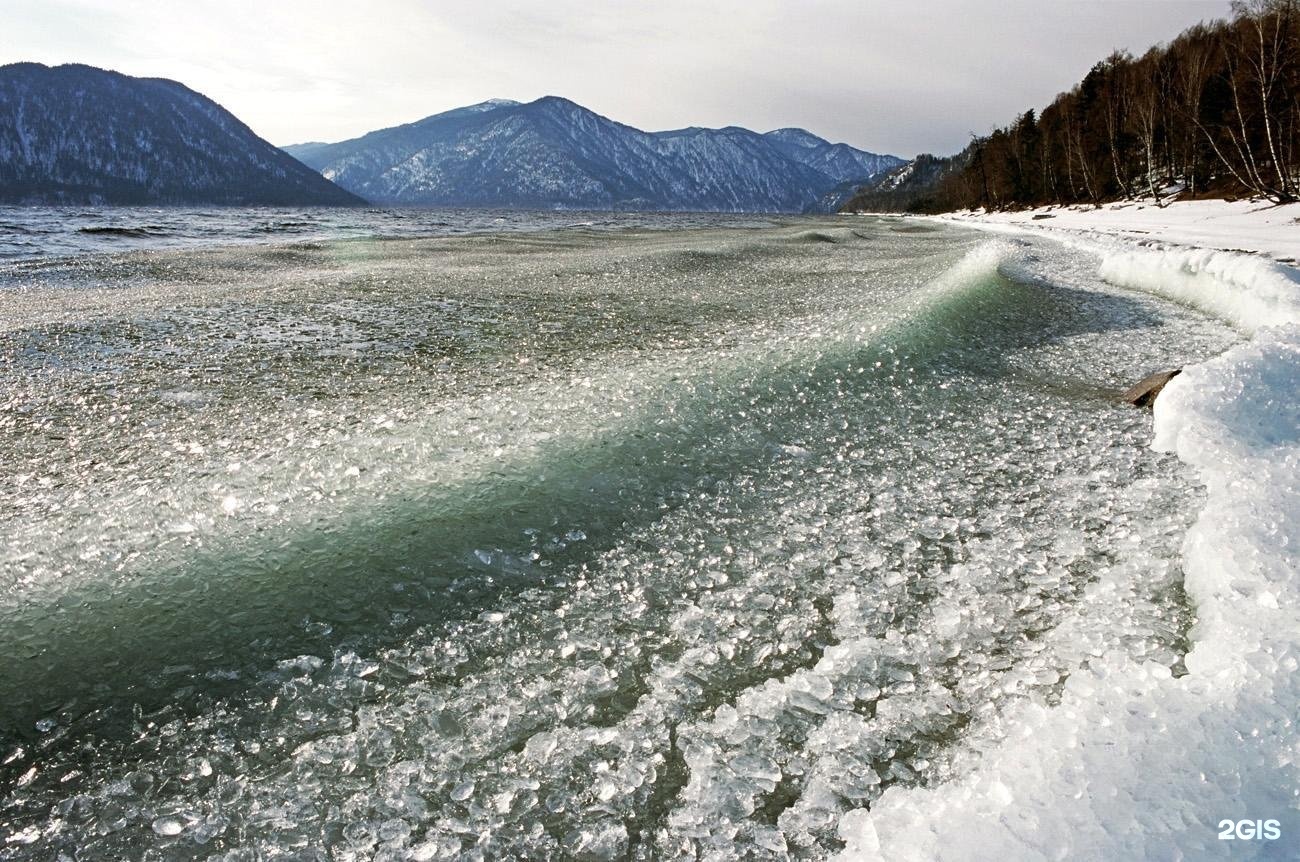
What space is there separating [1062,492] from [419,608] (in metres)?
3.63

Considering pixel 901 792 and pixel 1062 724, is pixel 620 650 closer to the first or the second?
pixel 901 792

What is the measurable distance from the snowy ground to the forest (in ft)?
5.63

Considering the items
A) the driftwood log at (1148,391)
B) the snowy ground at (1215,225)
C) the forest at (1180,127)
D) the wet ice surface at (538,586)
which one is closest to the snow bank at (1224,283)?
the driftwood log at (1148,391)

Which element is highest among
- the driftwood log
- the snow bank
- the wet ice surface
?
the snow bank

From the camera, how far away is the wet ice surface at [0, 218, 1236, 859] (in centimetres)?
202

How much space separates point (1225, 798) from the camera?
5.85ft

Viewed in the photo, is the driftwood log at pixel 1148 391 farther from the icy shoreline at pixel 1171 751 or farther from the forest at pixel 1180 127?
the forest at pixel 1180 127

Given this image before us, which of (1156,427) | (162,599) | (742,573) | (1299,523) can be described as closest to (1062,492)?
(1299,523)

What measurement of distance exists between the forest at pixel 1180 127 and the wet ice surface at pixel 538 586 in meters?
33.0

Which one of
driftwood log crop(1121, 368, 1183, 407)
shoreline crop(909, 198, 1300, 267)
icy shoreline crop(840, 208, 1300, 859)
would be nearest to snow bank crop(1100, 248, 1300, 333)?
driftwood log crop(1121, 368, 1183, 407)

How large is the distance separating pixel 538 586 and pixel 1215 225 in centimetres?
3232

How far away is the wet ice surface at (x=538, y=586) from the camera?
2.02 metres

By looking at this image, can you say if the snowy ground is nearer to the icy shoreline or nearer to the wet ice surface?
the wet ice surface

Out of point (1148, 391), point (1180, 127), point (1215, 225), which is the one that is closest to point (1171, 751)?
point (1148, 391)
